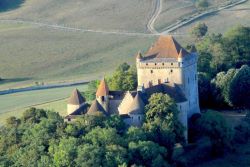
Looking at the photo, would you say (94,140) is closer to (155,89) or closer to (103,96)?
(103,96)

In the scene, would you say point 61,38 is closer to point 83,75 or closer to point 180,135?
point 83,75

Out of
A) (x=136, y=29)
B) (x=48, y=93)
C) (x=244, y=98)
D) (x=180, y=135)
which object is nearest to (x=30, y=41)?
(x=136, y=29)

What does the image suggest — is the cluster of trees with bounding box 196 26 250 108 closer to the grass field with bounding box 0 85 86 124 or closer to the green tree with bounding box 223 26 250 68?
the green tree with bounding box 223 26 250 68

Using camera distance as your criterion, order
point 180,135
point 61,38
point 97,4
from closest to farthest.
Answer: point 180,135
point 61,38
point 97,4

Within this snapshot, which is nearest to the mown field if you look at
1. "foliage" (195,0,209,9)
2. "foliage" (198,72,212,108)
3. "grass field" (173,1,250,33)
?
"foliage" (195,0,209,9)

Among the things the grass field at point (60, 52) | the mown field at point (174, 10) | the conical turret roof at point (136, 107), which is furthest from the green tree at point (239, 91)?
the mown field at point (174, 10)

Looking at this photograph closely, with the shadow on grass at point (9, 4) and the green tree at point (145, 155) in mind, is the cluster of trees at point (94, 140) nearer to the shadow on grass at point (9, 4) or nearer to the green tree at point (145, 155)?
the green tree at point (145, 155)

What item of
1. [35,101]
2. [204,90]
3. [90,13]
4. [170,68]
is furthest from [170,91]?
[90,13]
